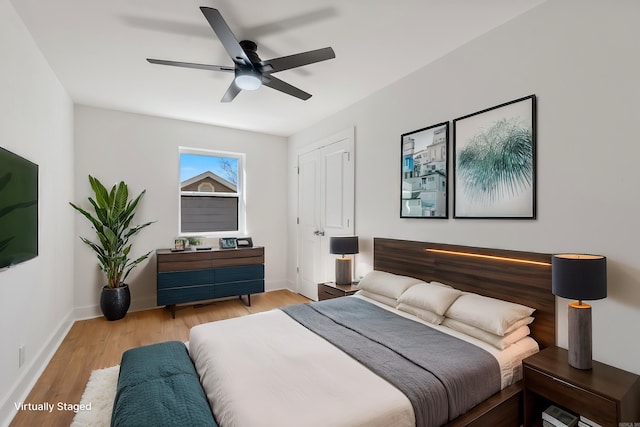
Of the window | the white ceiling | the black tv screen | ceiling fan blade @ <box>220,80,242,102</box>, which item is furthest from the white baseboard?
ceiling fan blade @ <box>220,80,242,102</box>

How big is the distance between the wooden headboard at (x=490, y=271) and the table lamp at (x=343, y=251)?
476 millimetres

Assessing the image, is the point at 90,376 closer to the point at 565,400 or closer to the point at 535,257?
the point at 565,400

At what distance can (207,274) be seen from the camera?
4.15 m

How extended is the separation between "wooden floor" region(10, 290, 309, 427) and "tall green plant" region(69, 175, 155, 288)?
57cm

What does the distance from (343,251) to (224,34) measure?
2393 mm

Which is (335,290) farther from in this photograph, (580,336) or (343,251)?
(580,336)

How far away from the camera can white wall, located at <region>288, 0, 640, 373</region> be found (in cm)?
169

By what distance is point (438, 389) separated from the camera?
1.49 meters

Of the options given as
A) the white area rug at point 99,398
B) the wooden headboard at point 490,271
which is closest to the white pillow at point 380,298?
the wooden headboard at point 490,271

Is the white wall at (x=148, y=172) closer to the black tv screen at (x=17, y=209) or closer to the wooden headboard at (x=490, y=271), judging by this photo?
the black tv screen at (x=17, y=209)

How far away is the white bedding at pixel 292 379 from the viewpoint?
1283 mm

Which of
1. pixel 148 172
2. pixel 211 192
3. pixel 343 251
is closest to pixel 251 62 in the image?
pixel 343 251

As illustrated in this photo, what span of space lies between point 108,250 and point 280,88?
116 inches

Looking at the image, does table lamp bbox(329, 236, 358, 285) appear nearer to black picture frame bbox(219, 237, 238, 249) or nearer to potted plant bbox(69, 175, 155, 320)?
black picture frame bbox(219, 237, 238, 249)
